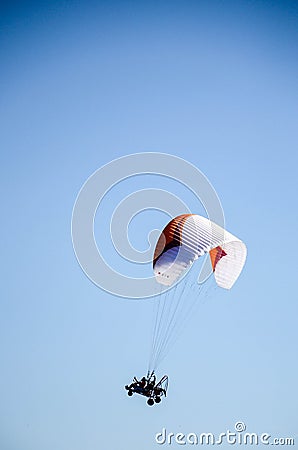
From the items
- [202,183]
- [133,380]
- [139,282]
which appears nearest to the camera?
[133,380]

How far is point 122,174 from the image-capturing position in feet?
98.6

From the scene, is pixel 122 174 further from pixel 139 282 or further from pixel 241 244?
pixel 241 244

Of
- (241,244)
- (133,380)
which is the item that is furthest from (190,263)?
(133,380)

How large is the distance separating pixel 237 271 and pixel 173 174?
275 inches

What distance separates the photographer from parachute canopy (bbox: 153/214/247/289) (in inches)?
904

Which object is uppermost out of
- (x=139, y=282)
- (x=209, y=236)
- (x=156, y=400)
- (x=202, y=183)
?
(x=202, y=183)

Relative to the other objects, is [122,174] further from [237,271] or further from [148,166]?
[237,271]

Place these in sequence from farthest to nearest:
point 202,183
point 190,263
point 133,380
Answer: point 202,183 < point 133,380 < point 190,263

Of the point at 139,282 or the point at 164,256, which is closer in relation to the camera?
the point at 164,256

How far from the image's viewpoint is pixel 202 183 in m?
28.9

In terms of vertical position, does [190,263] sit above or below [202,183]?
below

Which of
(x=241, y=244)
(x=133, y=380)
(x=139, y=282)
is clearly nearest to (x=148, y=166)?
(x=139, y=282)

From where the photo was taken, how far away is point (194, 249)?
2286 cm

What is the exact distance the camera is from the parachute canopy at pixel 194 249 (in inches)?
904
